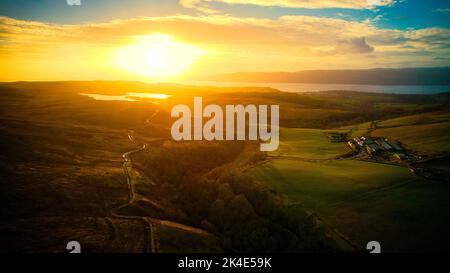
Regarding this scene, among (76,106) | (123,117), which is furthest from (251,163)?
(76,106)

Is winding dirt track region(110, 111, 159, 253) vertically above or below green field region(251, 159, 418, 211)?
below

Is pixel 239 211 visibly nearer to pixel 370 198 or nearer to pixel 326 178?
pixel 326 178

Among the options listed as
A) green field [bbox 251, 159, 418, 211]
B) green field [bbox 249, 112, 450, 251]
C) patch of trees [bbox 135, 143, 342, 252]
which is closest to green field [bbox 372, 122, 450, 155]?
green field [bbox 249, 112, 450, 251]

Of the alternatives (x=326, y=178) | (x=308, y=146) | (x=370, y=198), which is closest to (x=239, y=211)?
(x=326, y=178)

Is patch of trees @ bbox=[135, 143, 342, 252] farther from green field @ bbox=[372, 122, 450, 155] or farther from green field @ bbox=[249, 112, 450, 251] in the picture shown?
green field @ bbox=[372, 122, 450, 155]

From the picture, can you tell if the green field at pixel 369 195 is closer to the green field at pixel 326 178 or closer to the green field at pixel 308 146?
the green field at pixel 326 178

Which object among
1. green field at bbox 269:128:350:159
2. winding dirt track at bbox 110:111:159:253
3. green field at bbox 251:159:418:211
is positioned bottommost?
winding dirt track at bbox 110:111:159:253
